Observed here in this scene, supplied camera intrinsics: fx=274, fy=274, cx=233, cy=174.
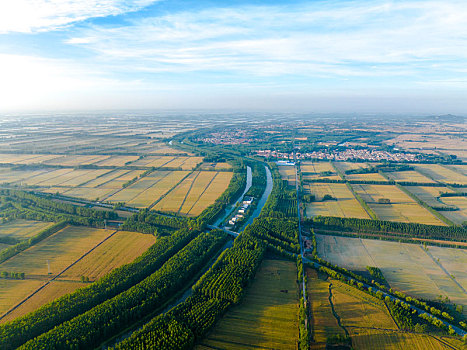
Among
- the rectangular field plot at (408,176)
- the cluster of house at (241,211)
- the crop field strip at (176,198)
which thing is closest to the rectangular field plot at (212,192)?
the crop field strip at (176,198)

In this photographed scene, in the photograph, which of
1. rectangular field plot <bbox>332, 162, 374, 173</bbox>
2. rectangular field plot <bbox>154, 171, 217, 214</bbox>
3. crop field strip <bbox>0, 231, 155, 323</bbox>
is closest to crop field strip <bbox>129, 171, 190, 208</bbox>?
rectangular field plot <bbox>154, 171, 217, 214</bbox>

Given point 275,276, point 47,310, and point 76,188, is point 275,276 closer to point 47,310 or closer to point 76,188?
point 47,310

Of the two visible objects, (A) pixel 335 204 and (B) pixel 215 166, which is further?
(B) pixel 215 166

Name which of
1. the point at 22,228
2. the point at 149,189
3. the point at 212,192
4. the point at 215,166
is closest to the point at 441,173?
the point at 215,166

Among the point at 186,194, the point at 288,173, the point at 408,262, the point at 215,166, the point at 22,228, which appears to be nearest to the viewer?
the point at 408,262

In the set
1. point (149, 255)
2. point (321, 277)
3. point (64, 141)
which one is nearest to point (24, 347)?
point (149, 255)

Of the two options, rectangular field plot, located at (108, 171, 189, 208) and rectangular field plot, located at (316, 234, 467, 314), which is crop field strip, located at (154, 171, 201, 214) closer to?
rectangular field plot, located at (108, 171, 189, 208)

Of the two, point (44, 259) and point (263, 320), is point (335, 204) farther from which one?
point (44, 259)
